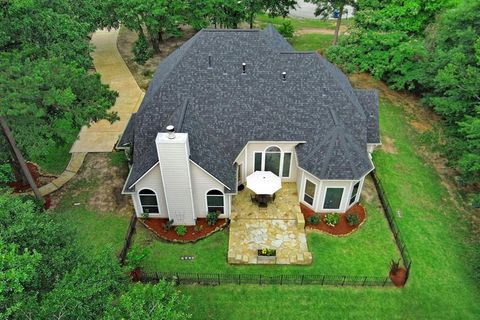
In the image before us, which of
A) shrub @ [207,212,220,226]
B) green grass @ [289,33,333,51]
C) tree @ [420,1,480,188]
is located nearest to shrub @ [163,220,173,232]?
shrub @ [207,212,220,226]

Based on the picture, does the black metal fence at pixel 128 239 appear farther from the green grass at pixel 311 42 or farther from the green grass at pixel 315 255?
the green grass at pixel 311 42

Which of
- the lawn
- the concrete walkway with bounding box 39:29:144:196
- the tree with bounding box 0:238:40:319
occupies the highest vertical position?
the tree with bounding box 0:238:40:319

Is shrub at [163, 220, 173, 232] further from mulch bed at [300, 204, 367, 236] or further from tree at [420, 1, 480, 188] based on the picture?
tree at [420, 1, 480, 188]

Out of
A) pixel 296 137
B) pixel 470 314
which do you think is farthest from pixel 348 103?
pixel 470 314

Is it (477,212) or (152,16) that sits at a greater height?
(152,16)

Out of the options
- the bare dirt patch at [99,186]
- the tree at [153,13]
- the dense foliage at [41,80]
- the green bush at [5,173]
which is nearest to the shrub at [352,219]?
the bare dirt patch at [99,186]

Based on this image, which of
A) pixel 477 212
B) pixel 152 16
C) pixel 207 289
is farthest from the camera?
pixel 152 16

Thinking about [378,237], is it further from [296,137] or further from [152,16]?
[152,16]
